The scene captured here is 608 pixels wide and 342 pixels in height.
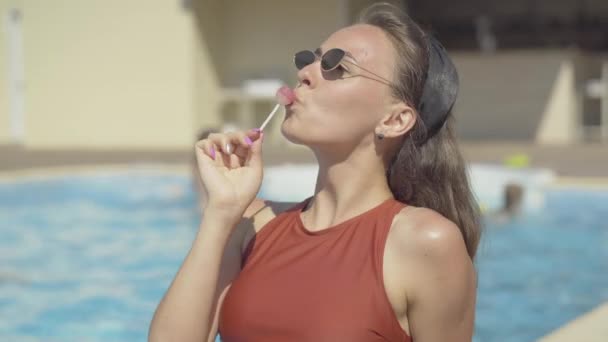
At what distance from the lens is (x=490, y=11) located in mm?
18562

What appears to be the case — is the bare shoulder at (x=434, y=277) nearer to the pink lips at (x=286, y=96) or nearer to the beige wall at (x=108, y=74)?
the pink lips at (x=286, y=96)

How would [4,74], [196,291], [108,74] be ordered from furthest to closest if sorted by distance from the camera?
1. [4,74]
2. [108,74]
3. [196,291]

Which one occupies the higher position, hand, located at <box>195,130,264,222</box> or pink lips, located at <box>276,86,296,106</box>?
pink lips, located at <box>276,86,296,106</box>

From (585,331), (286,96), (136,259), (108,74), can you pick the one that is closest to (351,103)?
(286,96)

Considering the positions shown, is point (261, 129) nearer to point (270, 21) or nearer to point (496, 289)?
point (496, 289)

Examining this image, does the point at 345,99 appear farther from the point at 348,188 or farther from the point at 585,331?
the point at 585,331

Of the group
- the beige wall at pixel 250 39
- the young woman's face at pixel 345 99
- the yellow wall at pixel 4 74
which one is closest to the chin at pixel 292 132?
the young woman's face at pixel 345 99

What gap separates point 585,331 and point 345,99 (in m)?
1.76

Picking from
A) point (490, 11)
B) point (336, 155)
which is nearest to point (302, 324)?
point (336, 155)

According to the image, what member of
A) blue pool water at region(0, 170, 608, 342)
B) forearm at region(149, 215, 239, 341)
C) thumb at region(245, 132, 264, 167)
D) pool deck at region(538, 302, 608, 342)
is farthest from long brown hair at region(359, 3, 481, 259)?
blue pool water at region(0, 170, 608, 342)

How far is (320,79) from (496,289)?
14.3ft

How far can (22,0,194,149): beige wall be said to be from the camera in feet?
50.4

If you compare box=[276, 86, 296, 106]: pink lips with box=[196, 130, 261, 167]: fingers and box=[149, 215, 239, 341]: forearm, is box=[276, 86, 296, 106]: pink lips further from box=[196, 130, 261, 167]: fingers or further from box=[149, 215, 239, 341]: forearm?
box=[149, 215, 239, 341]: forearm

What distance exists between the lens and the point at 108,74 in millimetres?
15680
